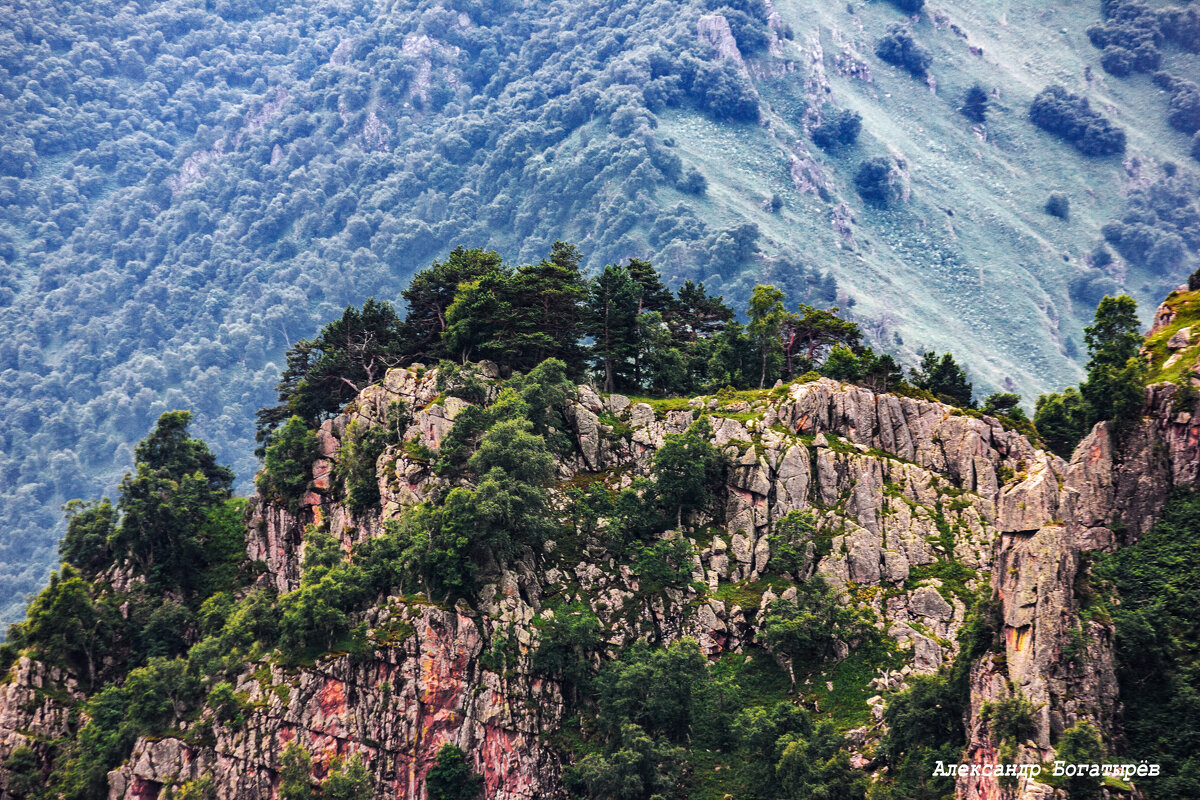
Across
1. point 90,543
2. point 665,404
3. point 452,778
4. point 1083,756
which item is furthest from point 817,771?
point 90,543

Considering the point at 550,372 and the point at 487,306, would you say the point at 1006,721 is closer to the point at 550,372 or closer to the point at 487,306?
the point at 550,372

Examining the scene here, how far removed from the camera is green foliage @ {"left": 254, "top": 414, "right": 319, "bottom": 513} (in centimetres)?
10494

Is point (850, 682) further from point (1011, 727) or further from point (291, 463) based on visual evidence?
point (291, 463)

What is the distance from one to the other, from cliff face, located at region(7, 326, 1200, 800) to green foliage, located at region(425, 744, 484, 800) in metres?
0.91

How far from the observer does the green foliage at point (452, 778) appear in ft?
265

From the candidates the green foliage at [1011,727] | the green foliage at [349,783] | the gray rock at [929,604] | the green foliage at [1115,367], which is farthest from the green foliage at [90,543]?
the green foliage at [1115,367]

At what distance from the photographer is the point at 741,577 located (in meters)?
91.6

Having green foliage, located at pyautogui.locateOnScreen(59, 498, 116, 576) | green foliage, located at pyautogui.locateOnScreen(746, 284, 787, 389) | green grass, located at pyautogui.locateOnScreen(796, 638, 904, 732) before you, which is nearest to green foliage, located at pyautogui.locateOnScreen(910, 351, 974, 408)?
green foliage, located at pyautogui.locateOnScreen(746, 284, 787, 389)

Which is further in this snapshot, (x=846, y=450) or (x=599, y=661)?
(x=846, y=450)

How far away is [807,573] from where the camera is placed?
89.3 meters

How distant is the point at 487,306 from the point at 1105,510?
58.2 metres

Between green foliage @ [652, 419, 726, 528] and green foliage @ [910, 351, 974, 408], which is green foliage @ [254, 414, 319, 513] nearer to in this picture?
green foliage @ [652, 419, 726, 528]

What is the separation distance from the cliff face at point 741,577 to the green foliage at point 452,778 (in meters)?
0.91

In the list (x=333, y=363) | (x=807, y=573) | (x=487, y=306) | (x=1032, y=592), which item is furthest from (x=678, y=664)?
(x=333, y=363)
